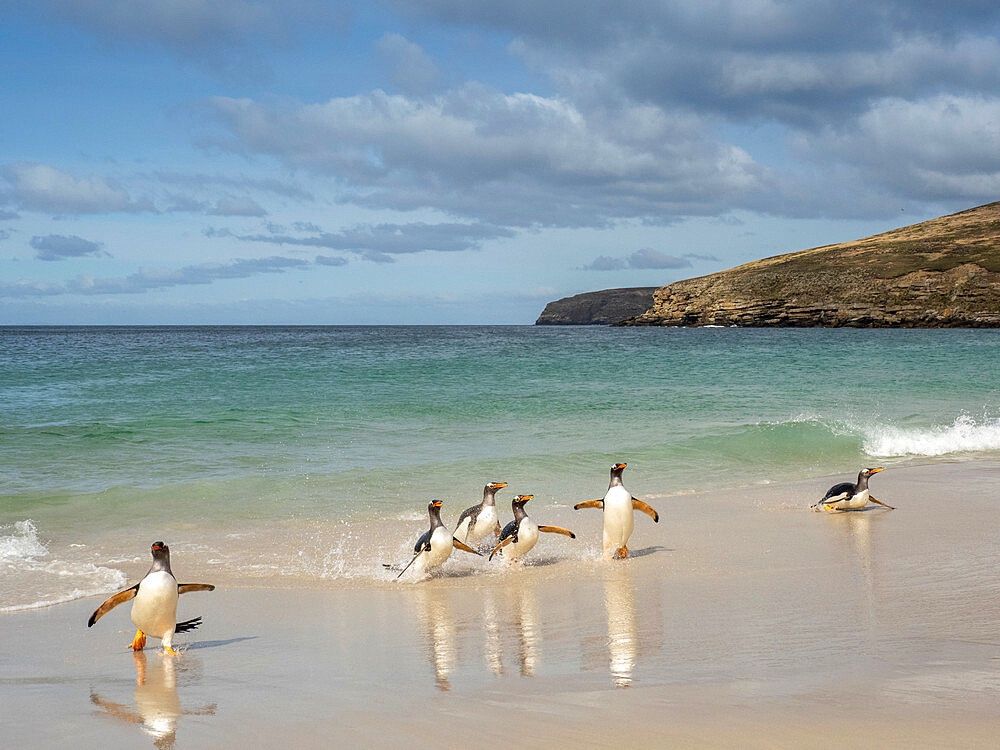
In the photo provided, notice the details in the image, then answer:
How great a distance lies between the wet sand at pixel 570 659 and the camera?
3729 mm

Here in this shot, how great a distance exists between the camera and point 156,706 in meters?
4.30

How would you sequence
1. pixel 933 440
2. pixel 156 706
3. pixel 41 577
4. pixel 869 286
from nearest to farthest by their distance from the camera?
pixel 156 706 < pixel 41 577 < pixel 933 440 < pixel 869 286

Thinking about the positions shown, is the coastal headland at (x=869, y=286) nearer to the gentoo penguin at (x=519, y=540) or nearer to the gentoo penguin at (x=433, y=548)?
the gentoo penguin at (x=519, y=540)

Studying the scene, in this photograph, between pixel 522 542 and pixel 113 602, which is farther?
pixel 522 542

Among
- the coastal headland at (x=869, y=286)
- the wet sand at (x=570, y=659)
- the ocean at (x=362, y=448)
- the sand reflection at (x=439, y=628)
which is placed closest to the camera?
the wet sand at (x=570, y=659)

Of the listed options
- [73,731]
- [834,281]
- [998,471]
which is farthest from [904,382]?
[834,281]

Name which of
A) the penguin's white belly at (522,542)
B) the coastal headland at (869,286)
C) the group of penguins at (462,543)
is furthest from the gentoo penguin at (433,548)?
the coastal headland at (869,286)

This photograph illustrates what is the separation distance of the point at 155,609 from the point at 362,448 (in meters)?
10.3

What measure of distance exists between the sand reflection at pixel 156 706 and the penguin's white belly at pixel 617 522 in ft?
15.0

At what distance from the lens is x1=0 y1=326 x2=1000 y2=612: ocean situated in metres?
9.10

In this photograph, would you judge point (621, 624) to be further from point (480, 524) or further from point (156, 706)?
point (480, 524)

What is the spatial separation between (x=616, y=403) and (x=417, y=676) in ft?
60.1

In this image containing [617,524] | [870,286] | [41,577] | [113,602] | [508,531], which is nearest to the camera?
[113,602]

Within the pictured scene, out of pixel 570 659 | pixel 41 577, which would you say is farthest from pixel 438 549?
pixel 41 577
